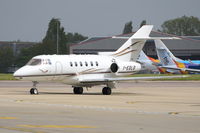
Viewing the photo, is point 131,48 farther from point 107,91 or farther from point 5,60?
point 5,60

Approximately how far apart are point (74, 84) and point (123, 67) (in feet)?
12.4

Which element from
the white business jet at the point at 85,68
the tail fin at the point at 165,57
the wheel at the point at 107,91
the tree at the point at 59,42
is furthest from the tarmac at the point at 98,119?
the tree at the point at 59,42

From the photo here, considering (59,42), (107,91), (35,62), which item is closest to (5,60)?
(59,42)

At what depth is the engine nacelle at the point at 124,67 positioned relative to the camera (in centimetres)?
4212

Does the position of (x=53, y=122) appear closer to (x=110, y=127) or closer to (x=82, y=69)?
(x=110, y=127)

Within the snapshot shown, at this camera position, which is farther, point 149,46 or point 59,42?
point 59,42

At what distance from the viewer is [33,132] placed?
1762cm

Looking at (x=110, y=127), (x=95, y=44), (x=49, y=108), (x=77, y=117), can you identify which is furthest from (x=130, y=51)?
(x=95, y=44)

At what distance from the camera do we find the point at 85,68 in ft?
135

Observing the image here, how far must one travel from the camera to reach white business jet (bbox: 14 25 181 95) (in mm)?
39000

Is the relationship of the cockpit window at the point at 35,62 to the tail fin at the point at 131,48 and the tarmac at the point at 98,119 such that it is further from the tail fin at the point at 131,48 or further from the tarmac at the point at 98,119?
the tarmac at the point at 98,119

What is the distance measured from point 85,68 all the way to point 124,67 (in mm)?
2884

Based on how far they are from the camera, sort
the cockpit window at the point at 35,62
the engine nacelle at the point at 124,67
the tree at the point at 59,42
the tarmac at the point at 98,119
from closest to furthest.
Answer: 1. the tarmac at the point at 98,119
2. the cockpit window at the point at 35,62
3. the engine nacelle at the point at 124,67
4. the tree at the point at 59,42

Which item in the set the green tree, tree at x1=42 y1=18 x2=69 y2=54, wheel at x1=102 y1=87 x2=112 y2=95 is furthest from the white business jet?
the green tree
